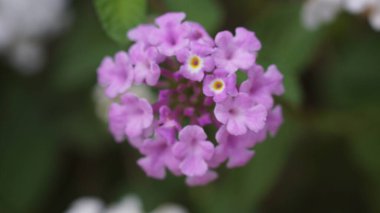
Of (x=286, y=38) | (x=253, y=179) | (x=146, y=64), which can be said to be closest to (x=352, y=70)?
(x=286, y=38)

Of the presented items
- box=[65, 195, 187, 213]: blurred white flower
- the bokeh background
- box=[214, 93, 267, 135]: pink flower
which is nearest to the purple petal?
box=[214, 93, 267, 135]: pink flower

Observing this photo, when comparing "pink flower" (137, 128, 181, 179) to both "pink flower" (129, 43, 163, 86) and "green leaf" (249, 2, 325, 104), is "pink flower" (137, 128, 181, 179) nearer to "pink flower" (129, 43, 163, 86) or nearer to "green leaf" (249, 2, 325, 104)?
"pink flower" (129, 43, 163, 86)

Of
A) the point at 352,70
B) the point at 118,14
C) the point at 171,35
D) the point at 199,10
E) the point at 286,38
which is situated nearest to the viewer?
the point at 171,35

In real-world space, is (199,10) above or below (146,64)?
above

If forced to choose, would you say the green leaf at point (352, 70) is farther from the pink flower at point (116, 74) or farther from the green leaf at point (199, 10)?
the pink flower at point (116, 74)

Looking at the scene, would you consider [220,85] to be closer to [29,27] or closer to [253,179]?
[253,179]

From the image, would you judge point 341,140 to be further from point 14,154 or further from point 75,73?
point 14,154
